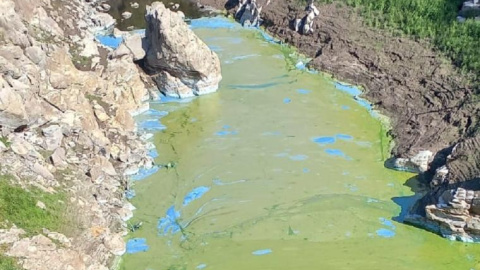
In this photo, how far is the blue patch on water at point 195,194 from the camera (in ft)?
58.7

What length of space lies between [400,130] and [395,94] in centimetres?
241

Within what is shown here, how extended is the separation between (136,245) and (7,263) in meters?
3.83

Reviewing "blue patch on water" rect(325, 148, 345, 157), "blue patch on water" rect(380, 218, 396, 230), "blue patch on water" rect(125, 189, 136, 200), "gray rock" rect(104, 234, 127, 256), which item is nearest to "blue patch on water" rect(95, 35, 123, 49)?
"blue patch on water" rect(125, 189, 136, 200)

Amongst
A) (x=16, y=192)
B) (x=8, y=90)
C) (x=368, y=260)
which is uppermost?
(x=8, y=90)

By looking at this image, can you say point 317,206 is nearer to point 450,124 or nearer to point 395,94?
point 450,124

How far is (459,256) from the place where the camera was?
1548cm

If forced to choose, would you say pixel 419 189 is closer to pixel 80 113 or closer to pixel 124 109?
pixel 124 109

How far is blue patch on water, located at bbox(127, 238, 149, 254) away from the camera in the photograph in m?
16.0

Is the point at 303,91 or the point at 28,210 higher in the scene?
the point at 303,91

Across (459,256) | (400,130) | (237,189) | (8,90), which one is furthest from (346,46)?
(8,90)

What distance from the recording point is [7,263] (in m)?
13.0

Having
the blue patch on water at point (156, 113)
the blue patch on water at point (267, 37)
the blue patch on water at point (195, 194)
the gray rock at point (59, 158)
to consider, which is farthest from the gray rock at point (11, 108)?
the blue patch on water at point (267, 37)

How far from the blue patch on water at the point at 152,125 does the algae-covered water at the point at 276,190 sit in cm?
7

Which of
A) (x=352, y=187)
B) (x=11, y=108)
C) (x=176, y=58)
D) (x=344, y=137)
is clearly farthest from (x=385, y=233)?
(x=176, y=58)
